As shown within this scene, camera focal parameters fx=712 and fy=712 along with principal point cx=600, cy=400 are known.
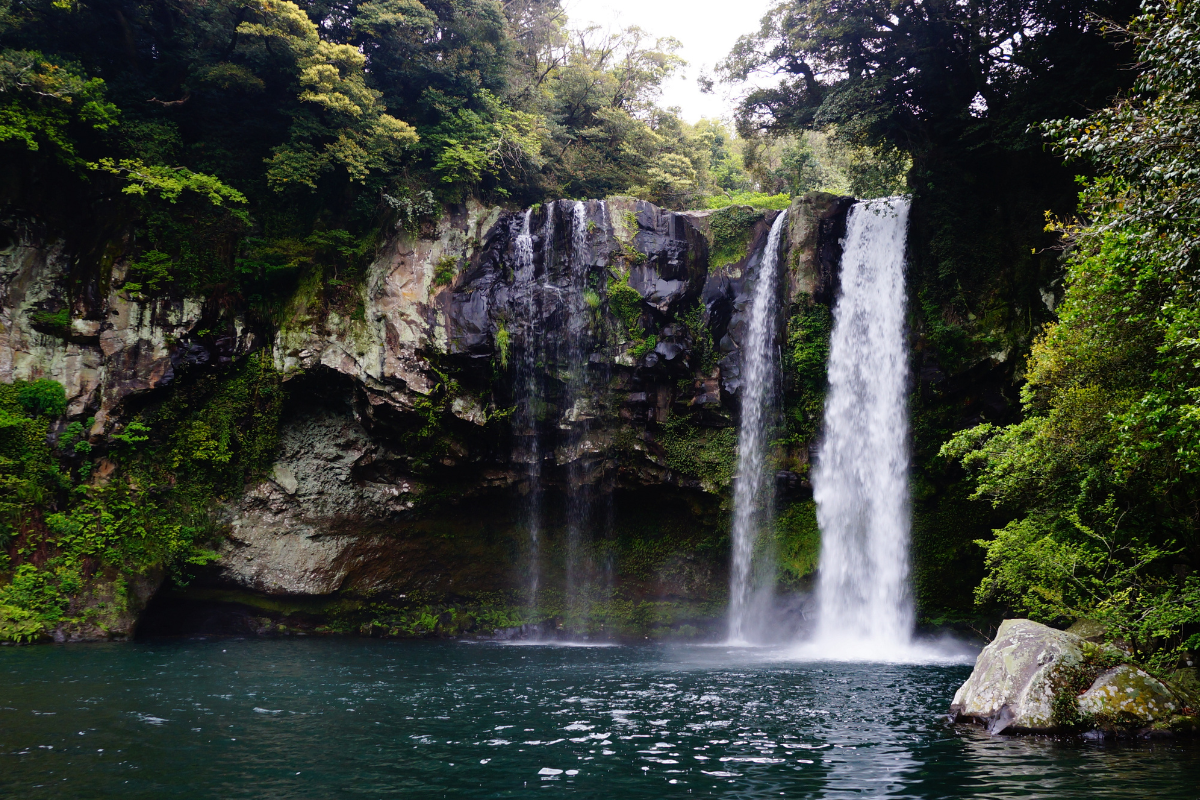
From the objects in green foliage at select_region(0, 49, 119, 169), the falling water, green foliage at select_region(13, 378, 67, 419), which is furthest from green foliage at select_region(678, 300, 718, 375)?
green foliage at select_region(13, 378, 67, 419)

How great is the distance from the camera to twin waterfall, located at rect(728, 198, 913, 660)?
16.7 metres

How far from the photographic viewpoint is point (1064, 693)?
775 cm

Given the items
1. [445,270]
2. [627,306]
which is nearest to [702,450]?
[627,306]

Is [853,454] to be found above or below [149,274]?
below

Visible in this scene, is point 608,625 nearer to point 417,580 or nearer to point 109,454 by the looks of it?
point 417,580

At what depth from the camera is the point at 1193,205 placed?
6734mm

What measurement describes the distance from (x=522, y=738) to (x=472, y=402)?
Answer: 36.0ft

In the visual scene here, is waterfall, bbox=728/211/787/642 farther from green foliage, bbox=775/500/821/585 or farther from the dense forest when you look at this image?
the dense forest

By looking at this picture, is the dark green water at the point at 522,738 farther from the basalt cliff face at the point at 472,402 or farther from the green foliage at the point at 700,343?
the green foliage at the point at 700,343

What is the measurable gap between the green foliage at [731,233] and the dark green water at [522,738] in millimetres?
10546

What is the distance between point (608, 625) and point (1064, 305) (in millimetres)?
13800

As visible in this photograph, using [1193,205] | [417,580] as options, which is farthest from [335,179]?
[1193,205]

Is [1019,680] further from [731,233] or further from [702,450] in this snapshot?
[731,233]

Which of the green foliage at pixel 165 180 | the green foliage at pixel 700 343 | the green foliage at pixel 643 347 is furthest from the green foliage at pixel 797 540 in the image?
the green foliage at pixel 165 180
